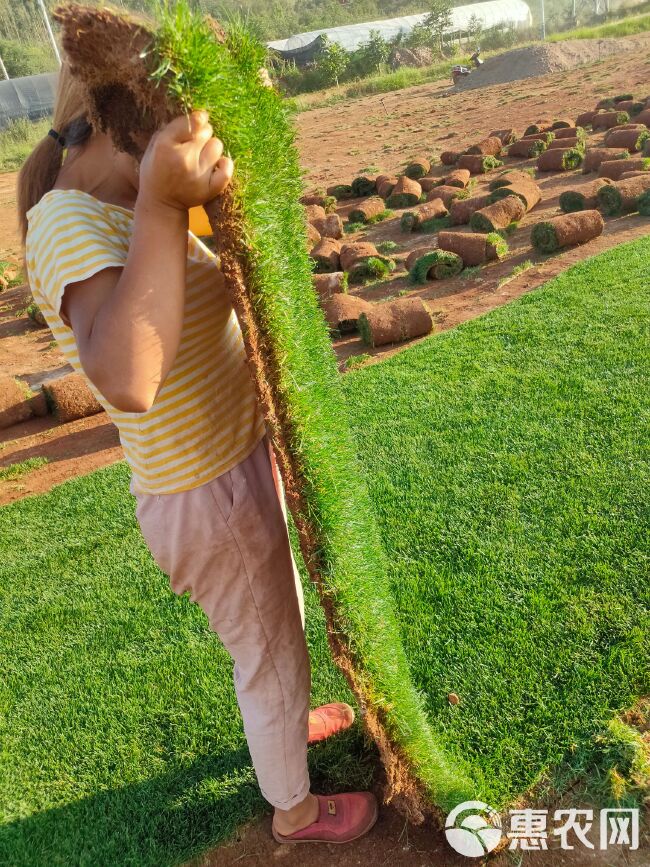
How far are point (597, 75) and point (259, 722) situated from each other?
1127 inches

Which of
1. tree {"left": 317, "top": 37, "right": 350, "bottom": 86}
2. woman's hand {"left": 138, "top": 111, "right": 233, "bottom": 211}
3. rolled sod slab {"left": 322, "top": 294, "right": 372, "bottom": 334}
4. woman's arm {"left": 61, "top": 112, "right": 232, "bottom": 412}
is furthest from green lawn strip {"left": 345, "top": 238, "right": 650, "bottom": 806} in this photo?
tree {"left": 317, "top": 37, "right": 350, "bottom": 86}

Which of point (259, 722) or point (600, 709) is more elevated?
point (259, 722)

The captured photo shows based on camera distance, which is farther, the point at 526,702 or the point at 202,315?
the point at 526,702

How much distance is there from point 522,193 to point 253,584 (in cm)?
1074

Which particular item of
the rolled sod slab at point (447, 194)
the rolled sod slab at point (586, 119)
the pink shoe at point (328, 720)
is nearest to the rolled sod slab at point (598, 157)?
the rolled sod slab at point (447, 194)

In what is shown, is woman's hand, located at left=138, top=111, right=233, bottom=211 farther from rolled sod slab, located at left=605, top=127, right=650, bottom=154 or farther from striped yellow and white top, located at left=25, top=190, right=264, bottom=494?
rolled sod slab, located at left=605, top=127, right=650, bottom=154

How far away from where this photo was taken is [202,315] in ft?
4.95

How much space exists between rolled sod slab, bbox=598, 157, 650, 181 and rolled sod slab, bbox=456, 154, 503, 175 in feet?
10.8

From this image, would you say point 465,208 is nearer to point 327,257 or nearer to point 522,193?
point 522,193

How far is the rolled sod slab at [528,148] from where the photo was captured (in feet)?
48.5

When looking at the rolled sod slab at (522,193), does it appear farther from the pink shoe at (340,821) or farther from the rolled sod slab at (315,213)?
the pink shoe at (340,821)

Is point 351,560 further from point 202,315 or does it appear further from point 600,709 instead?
point 600,709

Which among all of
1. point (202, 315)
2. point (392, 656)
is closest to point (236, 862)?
point (392, 656)

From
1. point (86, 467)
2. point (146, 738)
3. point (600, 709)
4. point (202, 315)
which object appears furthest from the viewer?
point (86, 467)
